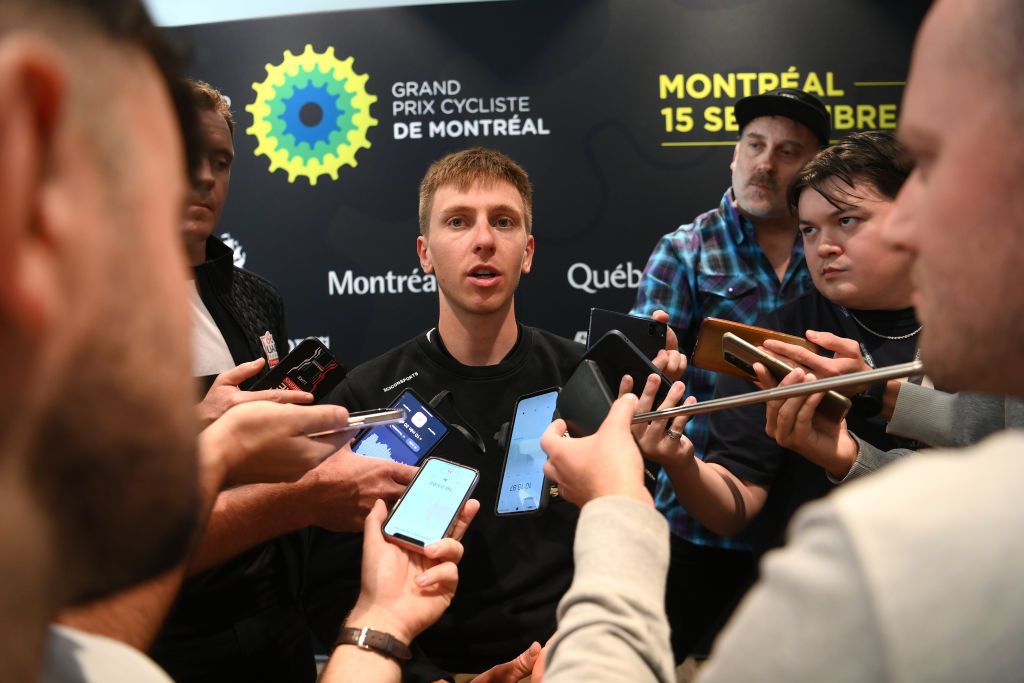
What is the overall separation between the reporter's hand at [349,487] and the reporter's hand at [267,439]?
0.15 m

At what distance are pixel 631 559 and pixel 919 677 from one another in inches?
15.4

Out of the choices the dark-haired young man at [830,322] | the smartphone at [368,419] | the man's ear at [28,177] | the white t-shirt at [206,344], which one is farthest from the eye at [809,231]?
the man's ear at [28,177]

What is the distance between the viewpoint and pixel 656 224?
332 centimetres

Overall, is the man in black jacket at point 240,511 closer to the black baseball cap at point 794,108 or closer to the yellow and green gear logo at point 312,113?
the yellow and green gear logo at point 312,113

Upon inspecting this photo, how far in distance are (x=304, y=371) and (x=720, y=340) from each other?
0.81 meters

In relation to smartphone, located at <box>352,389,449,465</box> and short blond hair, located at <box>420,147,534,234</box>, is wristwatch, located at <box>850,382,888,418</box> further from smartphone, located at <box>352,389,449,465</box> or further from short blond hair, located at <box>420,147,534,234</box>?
short blond hair, located at <box>420,147,534,234</box>

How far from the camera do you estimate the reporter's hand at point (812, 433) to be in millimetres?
1427

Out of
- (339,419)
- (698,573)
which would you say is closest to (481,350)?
(339,419)

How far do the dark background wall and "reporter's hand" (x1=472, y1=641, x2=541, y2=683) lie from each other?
6.66ft

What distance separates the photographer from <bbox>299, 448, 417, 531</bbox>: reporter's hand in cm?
146

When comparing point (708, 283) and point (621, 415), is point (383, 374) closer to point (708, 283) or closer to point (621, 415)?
point (621, 415)

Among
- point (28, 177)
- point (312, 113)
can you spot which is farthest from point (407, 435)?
point (312, 113)

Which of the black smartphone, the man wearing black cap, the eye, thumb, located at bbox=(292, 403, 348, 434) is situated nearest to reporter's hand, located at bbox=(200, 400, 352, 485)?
thumb, located at bbox=(292, 403, 348, 434)

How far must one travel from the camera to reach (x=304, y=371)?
154 cm
